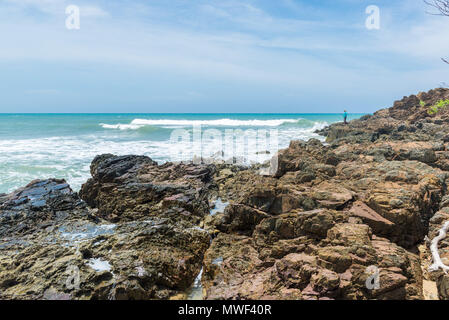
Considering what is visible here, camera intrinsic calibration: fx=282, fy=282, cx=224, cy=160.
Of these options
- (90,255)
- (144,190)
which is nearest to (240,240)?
(90,255)

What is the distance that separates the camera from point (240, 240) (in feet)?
15.3

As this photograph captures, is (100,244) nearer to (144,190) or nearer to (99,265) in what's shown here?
(99,265)

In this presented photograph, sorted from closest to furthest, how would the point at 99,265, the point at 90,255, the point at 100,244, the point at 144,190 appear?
the point at 99,265 → the point at 90,255 → the point at 100,244 → the point at 144,190

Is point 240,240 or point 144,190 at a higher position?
point 144,190

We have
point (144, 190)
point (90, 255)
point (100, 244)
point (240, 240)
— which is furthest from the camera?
point (144, 190)

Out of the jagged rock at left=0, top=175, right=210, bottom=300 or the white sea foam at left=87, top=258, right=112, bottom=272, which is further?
the white sea foam at left=87, top=258, right=112, bottom=272

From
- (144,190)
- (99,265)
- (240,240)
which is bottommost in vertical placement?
(99,265)

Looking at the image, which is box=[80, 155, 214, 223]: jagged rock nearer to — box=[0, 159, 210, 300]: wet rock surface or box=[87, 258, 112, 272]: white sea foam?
box=[0, 159, 210, 300]: wet rock surface

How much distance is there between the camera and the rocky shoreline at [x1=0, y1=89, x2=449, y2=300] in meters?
3.51

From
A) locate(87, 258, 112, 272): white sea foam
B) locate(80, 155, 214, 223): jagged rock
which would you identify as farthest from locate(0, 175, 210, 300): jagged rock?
locate(80, 155, 214, 223): jagged rock

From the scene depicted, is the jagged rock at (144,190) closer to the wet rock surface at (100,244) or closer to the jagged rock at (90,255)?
the wet rock surface at (100,244)

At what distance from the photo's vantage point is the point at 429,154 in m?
7.66

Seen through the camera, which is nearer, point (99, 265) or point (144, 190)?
point (99, 265)

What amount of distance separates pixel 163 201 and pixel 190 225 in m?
1.07
